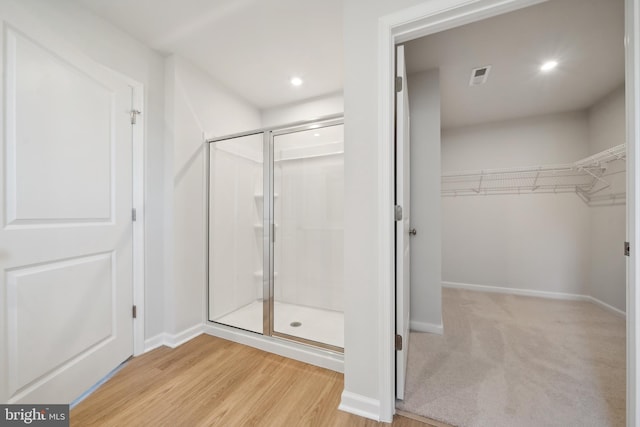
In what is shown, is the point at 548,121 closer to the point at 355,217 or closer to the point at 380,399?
the point at 355,217

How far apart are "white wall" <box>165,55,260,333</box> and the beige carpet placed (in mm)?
1828

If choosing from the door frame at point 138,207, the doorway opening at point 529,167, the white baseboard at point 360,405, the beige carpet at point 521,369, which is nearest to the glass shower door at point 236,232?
the door frame at point 138,207

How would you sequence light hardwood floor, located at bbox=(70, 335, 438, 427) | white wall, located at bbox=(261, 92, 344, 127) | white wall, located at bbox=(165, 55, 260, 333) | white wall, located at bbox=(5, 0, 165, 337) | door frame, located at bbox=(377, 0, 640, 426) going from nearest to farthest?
door frame, located at bbox=(377, 0, 640, 426) < light hardwood floor, located at bbox=(70, 335, 438, 427) < white wall, located at bbox=(5, 0, 165, 337) < white wall, located at bbox=(165, 55, 260, 333) < white wall, located at bbox=(261, 92, 344, 127)

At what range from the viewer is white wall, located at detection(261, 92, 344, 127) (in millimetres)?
2879

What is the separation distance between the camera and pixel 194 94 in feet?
7.55

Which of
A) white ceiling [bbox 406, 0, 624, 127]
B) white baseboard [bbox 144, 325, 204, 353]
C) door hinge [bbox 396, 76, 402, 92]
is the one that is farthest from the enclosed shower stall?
white ceiling [bbox 406, 0, 624, 127]

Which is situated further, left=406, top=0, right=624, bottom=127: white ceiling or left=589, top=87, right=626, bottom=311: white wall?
left=589, top=87, right=626, bottom=311: white wall

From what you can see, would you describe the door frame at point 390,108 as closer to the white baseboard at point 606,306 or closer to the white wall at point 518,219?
the white wall at point 518,219

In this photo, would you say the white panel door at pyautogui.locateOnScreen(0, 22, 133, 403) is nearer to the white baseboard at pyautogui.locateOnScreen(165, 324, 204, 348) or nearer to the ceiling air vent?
the white baseboard at pyautogui.locateOnScreen(165, 324, 204, 348)

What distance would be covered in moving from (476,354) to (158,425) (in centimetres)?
212

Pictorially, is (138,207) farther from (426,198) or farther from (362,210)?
(426,198)

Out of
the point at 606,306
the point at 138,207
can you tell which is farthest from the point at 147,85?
the point at 606,306

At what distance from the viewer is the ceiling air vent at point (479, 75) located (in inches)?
88.4

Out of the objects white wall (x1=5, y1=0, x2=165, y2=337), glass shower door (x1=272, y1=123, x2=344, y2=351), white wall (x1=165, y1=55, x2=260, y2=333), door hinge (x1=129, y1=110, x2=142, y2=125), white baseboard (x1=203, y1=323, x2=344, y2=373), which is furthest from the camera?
glass shower door (x1=272, y1=123, x2=344, y2=351)
